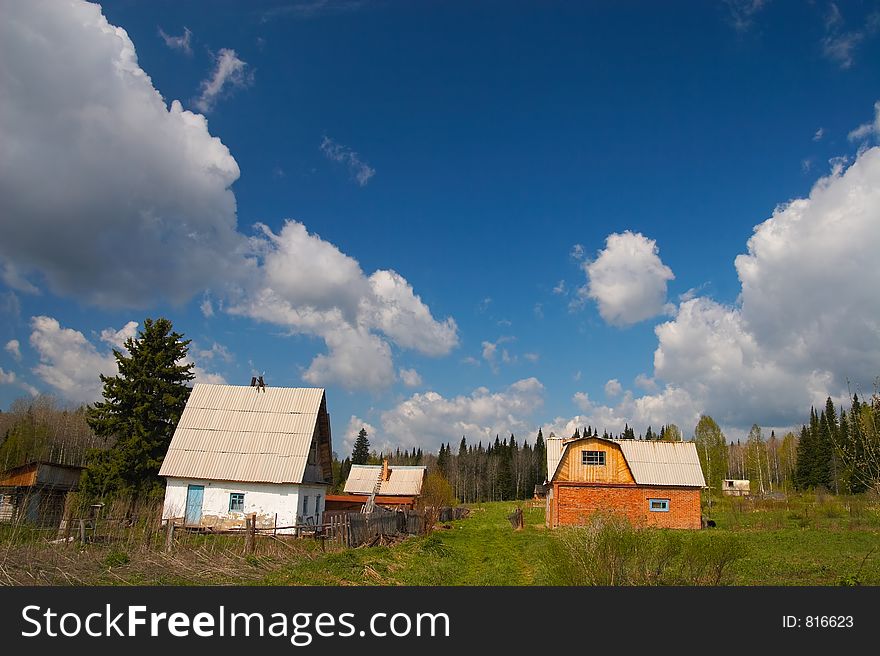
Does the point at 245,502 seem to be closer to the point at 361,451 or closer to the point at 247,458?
the point at 247,458

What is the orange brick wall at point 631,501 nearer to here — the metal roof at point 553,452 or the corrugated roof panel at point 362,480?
the metal roof at point 553,452

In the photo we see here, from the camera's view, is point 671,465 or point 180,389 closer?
point 180,389

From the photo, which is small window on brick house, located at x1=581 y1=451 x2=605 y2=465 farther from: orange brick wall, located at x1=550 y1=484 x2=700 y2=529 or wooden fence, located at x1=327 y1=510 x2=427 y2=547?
wooden fence, located at x1=327 y1=510 x2=427 y2=547

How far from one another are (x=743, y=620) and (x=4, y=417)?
330ft

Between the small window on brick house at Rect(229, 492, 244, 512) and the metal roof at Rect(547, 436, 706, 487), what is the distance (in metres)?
17.2

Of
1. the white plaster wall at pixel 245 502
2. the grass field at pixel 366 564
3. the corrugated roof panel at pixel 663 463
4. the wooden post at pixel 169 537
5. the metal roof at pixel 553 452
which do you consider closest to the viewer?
the grass field at pixel 366 564

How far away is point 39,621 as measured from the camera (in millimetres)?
8109

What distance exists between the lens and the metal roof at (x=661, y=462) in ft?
112

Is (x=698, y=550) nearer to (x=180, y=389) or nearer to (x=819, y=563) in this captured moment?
(x=819, y=563)

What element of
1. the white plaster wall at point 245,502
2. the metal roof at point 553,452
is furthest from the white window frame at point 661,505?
the white plaster wall at point 245,502

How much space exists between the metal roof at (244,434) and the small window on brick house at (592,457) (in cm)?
1519

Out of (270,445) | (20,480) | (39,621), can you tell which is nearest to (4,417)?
(20,480)

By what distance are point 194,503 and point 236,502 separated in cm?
203

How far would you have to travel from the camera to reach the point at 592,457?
113 ft
